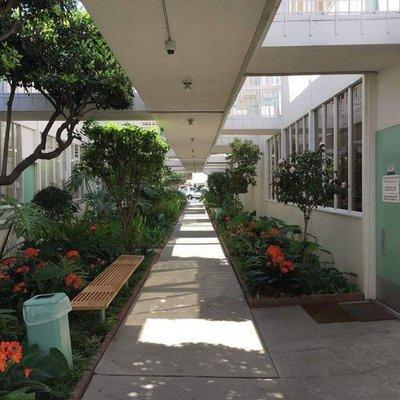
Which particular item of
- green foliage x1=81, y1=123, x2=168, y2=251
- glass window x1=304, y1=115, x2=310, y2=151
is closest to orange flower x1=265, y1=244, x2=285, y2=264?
green foliage x1=81, y1=123, x2=168, y2=251

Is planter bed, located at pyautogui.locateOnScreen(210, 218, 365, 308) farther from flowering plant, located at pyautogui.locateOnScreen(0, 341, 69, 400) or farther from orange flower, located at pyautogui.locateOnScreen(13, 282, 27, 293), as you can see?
flowering plant, located at pyautogui.locateOnScreen(0, 341, 69, 400)

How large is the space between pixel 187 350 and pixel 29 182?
31.8ft

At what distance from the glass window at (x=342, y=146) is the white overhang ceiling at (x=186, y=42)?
1.79 m

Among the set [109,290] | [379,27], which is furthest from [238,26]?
[109,290]

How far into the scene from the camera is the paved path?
392 centimetres

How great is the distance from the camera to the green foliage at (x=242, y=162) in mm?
17234

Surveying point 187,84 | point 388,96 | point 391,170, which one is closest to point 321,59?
point 388,96

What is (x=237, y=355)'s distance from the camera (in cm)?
468

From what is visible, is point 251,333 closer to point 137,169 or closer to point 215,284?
point 215,284

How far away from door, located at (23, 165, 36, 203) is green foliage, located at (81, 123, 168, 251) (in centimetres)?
420

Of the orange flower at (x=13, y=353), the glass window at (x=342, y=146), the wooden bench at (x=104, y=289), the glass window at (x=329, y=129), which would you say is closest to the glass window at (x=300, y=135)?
the glass window at (x=329, y=129)

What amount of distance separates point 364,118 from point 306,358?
11.8 ft

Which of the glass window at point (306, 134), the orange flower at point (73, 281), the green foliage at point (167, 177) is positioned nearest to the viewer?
the orange flower at point (73, 281)

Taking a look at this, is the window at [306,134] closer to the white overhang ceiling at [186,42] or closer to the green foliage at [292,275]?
the white overhang ceiling at [186,42]
